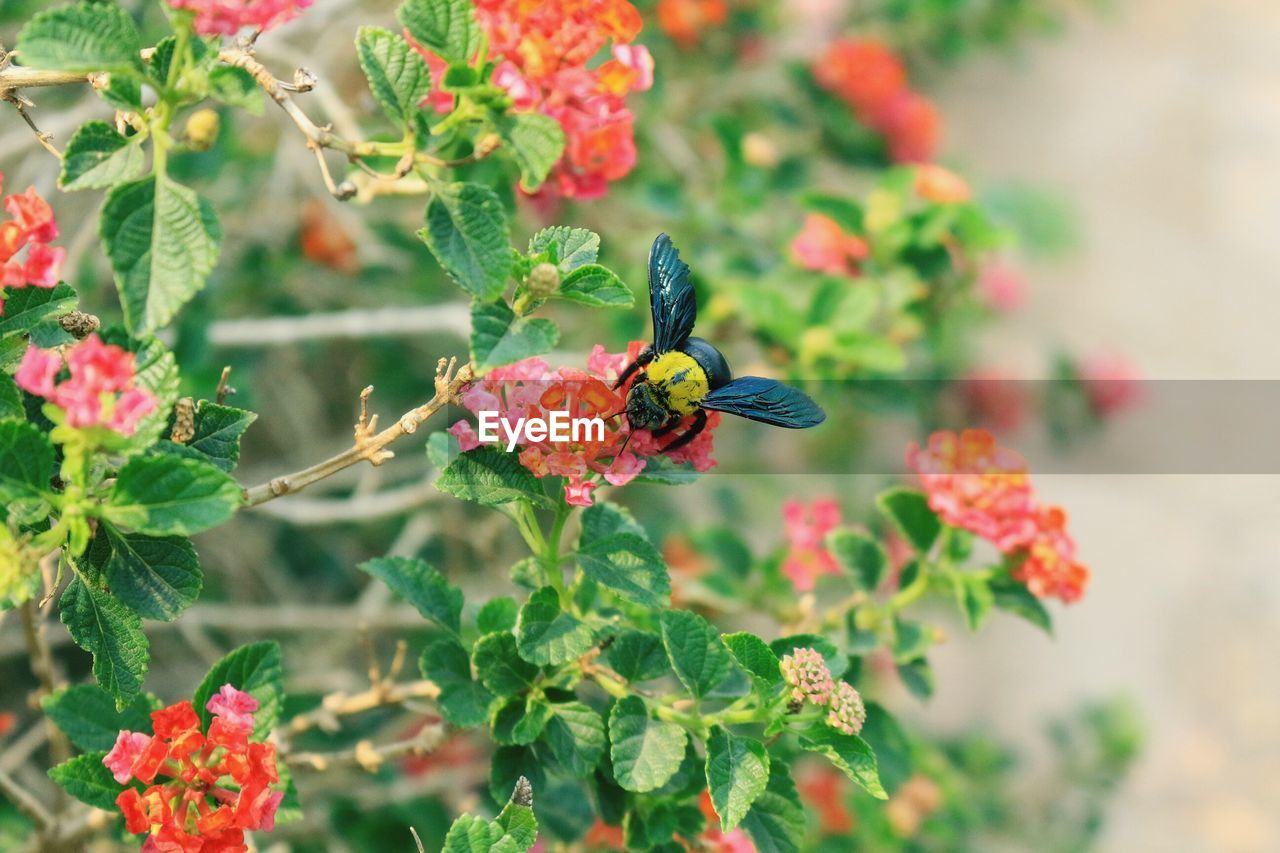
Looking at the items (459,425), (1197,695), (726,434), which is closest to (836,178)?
(726,434)

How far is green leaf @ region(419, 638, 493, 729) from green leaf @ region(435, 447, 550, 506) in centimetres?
20

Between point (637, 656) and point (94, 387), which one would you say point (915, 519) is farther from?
point (94, 387)

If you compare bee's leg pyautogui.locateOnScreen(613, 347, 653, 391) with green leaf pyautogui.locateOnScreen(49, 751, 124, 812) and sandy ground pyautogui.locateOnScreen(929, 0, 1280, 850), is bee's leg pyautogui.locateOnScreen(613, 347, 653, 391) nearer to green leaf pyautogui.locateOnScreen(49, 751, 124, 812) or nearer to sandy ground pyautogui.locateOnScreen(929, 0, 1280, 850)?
green leaf pyautogui.locateOnScreen(49, 751, 124, 812)

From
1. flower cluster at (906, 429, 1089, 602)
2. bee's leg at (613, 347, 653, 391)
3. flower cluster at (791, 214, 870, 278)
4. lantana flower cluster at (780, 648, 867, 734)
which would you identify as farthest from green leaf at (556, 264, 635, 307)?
flower cluster at (791, 214, 870, 278)

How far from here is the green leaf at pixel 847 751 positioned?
2.95 feet

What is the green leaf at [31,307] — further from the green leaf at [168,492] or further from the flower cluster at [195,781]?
the flower cluster at [195,781]

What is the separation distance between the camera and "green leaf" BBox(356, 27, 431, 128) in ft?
3.05

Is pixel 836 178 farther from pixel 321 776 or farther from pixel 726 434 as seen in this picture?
pixel 321 776

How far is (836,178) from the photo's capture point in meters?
3.66

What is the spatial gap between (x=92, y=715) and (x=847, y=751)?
69 centimetres

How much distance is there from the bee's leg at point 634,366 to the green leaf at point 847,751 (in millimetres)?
345

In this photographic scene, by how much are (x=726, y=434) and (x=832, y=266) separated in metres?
1.17

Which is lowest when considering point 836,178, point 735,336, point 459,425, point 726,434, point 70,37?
point 726,434

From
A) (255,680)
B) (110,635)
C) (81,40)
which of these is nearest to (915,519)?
(255,680)
